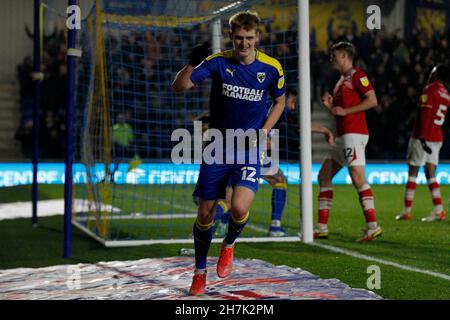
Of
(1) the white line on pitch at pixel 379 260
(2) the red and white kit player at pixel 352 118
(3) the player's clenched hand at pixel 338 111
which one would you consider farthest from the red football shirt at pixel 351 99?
(1) the white line on pitch at pixel 379 260

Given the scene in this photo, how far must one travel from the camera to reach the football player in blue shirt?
521 centimetres

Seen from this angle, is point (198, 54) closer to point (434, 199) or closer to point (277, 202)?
point (277, 202)

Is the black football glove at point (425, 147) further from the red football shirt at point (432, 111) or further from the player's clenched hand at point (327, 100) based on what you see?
the player's clenched hand at point (327, 100)

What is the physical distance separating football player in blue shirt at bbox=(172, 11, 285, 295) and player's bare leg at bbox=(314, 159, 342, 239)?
119 inches

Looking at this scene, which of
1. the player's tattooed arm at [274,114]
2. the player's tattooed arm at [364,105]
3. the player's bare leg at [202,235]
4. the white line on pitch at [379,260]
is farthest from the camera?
the player's tattooed arm at [364,105]

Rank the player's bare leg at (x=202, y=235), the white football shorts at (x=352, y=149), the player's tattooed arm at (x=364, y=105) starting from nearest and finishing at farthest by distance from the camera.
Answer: the player's bare leg at (x=202, y=235) < the player's tattooed arm at (x=364, y=105) < the white football shorts at (x=352, y=149)

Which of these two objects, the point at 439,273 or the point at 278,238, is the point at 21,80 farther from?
the point at 439,273

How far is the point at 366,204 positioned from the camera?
808 centimetres

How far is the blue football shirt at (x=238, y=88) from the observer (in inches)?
208

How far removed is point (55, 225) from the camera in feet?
31.4

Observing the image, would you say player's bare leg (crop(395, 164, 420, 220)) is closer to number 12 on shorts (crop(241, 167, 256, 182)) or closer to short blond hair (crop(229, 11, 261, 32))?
number 12 on shorts (crop(241, 167, 256, 182))

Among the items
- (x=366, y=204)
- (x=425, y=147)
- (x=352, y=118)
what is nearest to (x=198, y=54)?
(x=352, y=118)

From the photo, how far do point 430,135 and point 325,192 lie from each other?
8.04 feet
